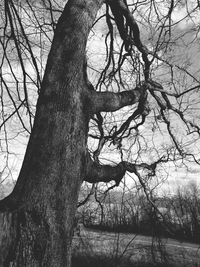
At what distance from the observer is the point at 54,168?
126cm

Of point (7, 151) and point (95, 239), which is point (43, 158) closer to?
point (7, 151)

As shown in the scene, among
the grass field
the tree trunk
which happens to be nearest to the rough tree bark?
the tree trunk

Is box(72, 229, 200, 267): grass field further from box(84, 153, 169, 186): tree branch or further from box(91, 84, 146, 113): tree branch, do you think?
box(91, 84, 146, 113): tree branch

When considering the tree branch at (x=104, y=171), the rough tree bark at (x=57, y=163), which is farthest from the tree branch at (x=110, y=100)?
the tree branch at (x=104, y=171)

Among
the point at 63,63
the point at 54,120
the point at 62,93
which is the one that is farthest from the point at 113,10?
the point at 54,120

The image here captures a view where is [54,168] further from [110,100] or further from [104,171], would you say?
[110,100]

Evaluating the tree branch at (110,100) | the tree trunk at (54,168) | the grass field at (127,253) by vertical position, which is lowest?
the grass field at (127,253)

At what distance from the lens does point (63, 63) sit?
62.6 inches

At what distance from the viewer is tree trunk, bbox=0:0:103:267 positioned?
42.4 inches

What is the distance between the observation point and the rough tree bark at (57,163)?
1082 mm

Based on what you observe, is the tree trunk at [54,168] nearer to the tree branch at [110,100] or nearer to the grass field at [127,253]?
the tree branch at [110,100]

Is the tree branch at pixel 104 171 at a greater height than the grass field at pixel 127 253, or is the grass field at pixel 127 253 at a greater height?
the tree branch at pixel 104 171

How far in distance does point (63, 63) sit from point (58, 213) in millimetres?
957

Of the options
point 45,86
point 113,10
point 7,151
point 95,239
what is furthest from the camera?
point 95,239
